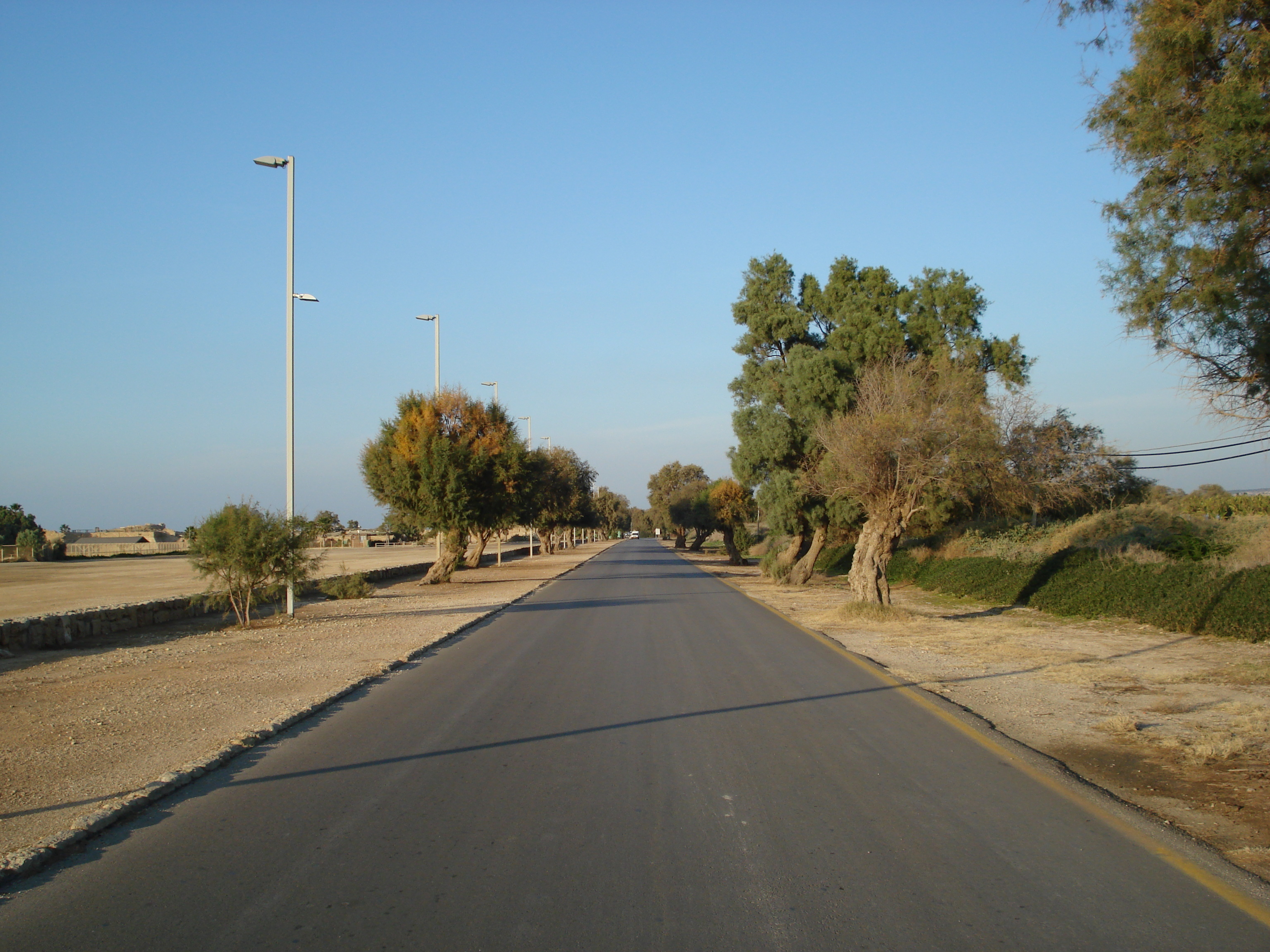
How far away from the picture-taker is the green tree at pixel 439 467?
31.3 m

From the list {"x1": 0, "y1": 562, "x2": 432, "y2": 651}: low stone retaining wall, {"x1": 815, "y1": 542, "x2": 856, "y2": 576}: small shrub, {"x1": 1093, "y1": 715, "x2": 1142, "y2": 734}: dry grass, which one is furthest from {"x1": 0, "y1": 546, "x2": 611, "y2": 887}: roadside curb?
{"x1": 815, "y1": 542, "x2": 856, "y2": 576}: small shrub

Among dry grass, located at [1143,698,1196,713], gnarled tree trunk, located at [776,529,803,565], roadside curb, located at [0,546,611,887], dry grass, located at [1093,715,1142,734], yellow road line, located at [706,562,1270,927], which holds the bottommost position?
dry grass, located at [1143,698,1196,713]

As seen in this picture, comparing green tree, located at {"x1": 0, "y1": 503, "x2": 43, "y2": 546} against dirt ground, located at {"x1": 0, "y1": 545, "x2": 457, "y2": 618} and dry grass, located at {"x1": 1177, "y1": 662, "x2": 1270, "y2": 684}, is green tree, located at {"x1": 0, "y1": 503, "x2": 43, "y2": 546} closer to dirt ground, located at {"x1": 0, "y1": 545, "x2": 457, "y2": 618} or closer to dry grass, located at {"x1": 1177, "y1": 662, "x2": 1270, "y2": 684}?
dirt ground, located at {"x1": 0, "y1": 545, "x2": 457, "y2": 618}

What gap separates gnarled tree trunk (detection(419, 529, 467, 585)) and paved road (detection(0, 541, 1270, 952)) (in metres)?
25.3

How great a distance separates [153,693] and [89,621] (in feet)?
23.2

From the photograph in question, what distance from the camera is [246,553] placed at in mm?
18047

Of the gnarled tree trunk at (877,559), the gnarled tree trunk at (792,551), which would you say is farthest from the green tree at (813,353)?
the gnarled tree trunk at (877,559)

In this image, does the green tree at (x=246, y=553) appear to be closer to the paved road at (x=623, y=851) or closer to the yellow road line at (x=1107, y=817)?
the paved road at (x=623, y=851)

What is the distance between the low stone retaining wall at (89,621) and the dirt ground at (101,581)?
1.03 m

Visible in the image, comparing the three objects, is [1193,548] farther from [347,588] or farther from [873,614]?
[347,588]

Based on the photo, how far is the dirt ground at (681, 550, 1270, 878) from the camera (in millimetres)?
6391

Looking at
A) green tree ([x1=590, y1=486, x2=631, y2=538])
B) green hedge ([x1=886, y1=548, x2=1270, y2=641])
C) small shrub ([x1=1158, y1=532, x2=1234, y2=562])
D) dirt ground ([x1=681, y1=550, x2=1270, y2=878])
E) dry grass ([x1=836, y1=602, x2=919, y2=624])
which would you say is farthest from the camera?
green tree ([x1=590, y1=486, x2=631, y2=538])

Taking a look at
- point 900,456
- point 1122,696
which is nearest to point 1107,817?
point 1122,696

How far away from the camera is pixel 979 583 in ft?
83.8
